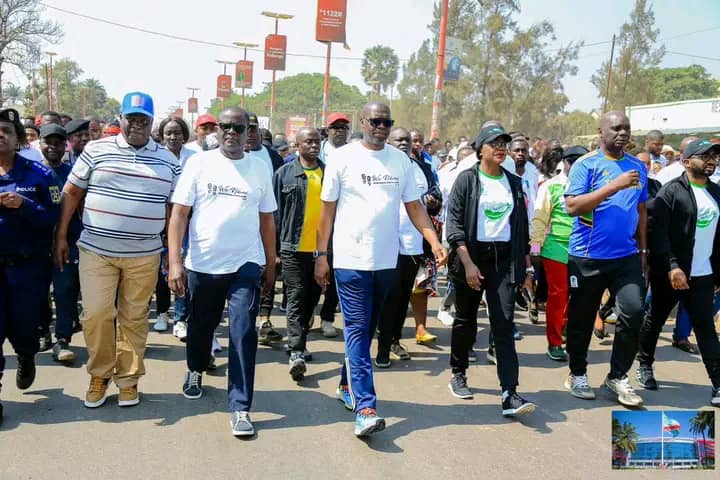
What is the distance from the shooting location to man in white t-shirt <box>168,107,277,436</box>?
4438mm

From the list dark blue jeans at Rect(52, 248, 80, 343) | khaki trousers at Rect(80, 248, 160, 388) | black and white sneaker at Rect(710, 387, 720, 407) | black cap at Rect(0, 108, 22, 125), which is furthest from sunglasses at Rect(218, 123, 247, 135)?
black and white sneaker at Rect(710, 387, 720, 407)

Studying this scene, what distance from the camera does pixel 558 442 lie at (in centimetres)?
449

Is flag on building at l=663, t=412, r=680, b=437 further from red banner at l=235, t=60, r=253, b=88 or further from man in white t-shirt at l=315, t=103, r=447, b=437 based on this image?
red banner at l=235, t=60, r=253, b=88

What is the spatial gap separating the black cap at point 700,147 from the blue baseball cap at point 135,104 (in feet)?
14.1

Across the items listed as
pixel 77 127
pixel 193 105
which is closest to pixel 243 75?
pixel 193 105

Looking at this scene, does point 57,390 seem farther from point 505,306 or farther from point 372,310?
point 505,306

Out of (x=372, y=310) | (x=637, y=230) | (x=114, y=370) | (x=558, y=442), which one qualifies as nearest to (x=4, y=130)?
(x=114, y=370)

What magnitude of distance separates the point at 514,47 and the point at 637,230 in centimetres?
4100

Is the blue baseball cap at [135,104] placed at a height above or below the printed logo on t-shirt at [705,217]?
above

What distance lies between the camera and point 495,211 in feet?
16.5

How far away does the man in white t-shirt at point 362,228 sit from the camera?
453 cm

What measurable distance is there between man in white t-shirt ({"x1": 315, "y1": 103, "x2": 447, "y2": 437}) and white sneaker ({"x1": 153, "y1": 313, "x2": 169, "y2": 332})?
3.18 metres

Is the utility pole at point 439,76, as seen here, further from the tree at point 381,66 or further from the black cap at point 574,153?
the tree at point 381,66

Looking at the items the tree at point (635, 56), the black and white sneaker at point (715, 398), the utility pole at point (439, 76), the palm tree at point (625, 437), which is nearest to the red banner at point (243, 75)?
the tree at point (635, 56)
